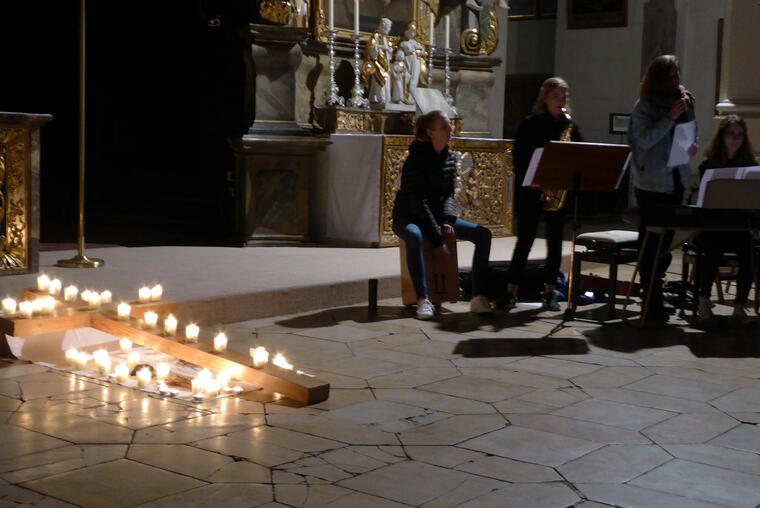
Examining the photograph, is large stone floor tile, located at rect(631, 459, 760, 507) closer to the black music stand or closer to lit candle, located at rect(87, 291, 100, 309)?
the black music stand

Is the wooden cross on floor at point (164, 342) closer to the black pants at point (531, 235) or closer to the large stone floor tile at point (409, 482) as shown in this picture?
the large stone floor tile at point (409, 482)

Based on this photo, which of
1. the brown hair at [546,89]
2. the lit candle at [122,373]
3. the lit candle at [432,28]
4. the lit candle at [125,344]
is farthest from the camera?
the lit candle at [432,28]

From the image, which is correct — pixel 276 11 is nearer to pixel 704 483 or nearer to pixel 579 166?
pixel 579 166

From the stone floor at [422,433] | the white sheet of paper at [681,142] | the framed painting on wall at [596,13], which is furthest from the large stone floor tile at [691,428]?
the framed painting on wall at [596,13]

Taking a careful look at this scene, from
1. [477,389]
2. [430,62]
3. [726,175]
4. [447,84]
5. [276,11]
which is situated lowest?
[477,389]

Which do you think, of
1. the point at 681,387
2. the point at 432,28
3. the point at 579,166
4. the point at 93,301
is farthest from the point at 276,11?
the point at 681,387

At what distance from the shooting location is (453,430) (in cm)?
412

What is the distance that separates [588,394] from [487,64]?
6872 mm

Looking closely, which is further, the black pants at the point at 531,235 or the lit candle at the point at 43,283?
the black pants at the point at 531,235

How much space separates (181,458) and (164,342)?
1444mm

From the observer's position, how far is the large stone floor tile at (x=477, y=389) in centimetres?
471

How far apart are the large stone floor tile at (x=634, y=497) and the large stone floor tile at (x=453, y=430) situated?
0.66 m

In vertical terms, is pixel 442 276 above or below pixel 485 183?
below

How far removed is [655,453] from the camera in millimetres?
3861
